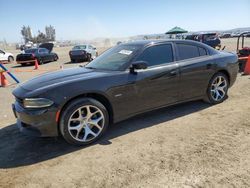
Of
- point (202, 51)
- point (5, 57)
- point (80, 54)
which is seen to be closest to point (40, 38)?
point (5, 57)

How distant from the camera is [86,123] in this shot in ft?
12.2

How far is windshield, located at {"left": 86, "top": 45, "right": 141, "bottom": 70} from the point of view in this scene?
417cm

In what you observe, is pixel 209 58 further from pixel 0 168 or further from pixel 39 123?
pixel 0 168

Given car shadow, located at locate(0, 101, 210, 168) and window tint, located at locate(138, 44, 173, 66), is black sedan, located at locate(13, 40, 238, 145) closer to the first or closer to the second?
window tint, located at locate(138, 44, 173, 66)

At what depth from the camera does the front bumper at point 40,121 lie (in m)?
3.33

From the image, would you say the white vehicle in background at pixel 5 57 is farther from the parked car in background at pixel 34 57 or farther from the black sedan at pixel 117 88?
the black sedan at pixel 117 88

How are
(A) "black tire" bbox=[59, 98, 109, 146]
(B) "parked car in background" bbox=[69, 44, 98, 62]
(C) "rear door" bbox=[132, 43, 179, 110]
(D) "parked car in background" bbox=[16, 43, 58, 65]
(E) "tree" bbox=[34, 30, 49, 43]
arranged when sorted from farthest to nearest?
(E) "tree" bbox=[34, 30, 49, 43], (B) "parked car in background" bbox=[69, 44, 98, 62], (D) "parked car in background" bbox=[16, 43, 58, 65], (C) "rear door" bbox=[132, 43, 179, 110], (A) "black tire" bbox=[59, 98, 109, 146]

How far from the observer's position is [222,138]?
367 centimetres

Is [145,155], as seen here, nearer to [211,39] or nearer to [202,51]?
[202,51]

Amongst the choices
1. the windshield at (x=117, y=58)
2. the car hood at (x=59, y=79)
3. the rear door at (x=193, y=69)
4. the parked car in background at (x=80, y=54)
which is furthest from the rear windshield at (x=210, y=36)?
the car hood at (x=59, y=79)

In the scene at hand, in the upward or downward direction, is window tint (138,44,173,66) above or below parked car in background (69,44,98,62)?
above

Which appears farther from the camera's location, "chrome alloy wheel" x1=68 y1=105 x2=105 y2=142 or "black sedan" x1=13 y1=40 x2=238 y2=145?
"chrome alloy wheel" x1=68 y1=105 x2=105 y2=142

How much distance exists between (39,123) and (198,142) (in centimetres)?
238

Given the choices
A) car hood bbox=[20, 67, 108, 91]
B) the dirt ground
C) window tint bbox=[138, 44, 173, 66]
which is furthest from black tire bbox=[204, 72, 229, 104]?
car hood bbox=[20, 67, 108, 91]
